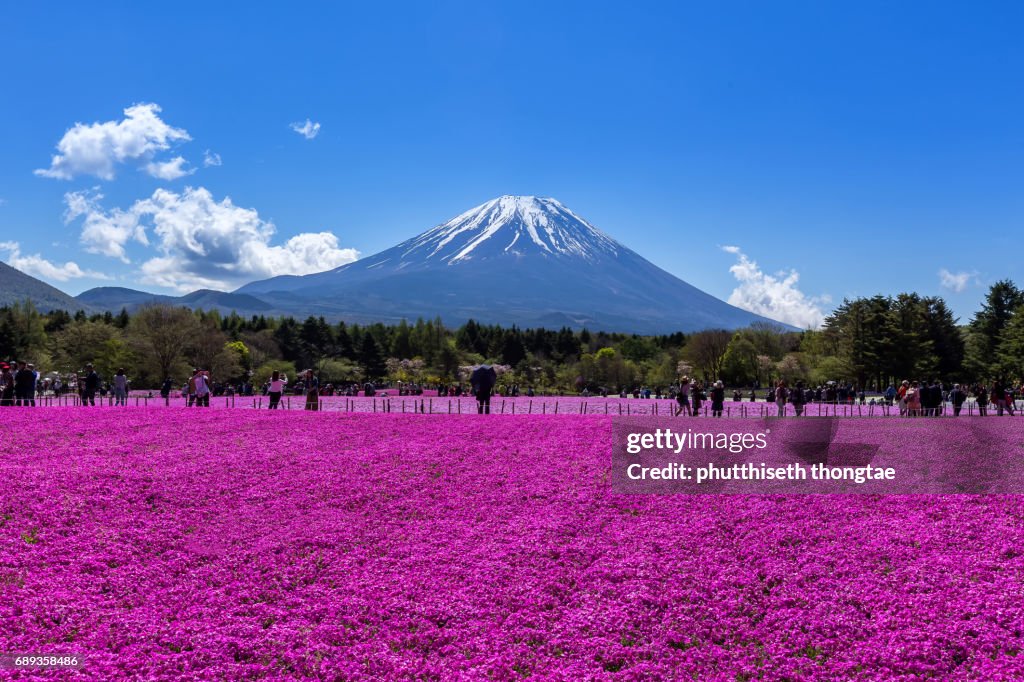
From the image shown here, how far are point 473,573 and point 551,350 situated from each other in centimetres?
11970

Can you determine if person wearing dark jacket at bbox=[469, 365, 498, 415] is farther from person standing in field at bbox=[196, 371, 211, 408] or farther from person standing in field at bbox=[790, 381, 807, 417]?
person standing in field at bbox=[790, 381, 807, 417]

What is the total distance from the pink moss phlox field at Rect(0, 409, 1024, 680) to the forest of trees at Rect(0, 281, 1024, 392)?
2605 inches

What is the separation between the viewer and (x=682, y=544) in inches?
501

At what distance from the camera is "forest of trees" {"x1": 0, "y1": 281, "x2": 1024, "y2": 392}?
80438 millimetres

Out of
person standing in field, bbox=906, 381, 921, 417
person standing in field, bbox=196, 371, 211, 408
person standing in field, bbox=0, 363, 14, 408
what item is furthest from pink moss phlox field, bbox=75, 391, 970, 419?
person standing in field, bbox=0, 363, 14, 408

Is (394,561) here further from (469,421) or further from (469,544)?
(469,421)

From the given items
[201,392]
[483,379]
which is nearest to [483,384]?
[483,379]

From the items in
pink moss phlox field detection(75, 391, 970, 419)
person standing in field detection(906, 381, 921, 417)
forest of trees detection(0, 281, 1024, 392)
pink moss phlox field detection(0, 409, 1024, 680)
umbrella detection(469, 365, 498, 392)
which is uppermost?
forest of trees detection(0, 281, 1024, 392)

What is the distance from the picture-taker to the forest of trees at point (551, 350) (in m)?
80.4

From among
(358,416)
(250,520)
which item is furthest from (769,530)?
(358,416)

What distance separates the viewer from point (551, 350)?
5162 inches

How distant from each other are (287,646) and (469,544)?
166 inches

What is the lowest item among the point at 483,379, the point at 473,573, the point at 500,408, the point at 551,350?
the point at 473,573

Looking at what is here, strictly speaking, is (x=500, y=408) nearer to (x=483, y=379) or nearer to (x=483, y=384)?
(x=483, y=379)
